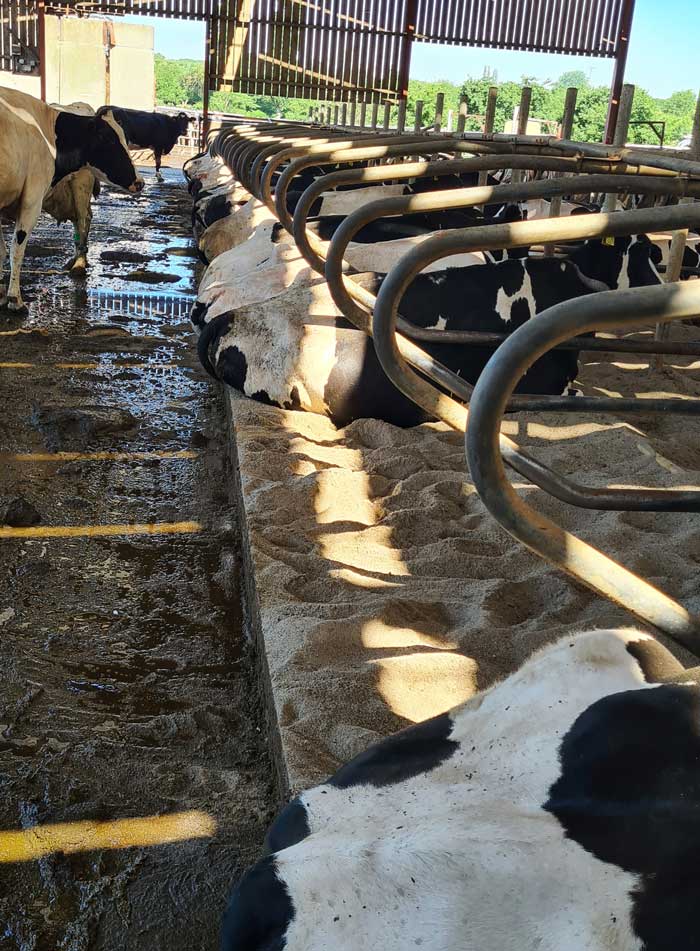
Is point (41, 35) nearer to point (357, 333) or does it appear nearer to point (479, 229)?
point (357, 333)

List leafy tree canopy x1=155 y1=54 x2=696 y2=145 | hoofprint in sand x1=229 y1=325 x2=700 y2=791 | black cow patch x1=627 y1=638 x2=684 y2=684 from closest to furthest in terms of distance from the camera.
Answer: black cow patch x1=627 y1=638 x2=684 y2=684 < hoofprint in sand x1=229 y1=325 x2=700 y2=791 < leafy tree canopy x1=155 y1=54 x2=696 y2=145

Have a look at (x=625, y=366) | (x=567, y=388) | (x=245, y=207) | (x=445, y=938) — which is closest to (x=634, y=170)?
(x=567, y=388)

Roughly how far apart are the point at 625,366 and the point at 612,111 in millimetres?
13824

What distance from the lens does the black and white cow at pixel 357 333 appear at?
4266mm

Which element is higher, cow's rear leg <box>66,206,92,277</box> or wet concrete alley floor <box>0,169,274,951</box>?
cow's rear leg <box>66,206,92,277</box>

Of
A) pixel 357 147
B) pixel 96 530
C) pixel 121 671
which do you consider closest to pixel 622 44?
pixel 357 147

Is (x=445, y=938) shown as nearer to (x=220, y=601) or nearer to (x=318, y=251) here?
(x=220, y=601)

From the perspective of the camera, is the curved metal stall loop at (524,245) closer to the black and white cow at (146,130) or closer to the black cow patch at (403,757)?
the black cow patch at (403,757)

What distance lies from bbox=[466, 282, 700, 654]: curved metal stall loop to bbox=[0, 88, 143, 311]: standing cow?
6194mm

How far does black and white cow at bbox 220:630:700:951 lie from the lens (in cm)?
106

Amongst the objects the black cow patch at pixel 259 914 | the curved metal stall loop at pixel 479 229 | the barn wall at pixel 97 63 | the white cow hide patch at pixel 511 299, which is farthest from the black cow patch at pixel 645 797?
the barn wall at pixel 97 63

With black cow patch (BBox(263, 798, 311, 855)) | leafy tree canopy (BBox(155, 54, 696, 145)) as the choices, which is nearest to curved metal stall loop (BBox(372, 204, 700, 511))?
black cow patch (BBox(263, 798, 311, 855))

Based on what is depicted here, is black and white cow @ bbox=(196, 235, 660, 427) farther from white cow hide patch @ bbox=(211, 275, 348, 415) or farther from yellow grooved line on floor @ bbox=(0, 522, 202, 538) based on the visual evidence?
yellow grooved line on floor @ bbox=(0, 522, 202, 538)

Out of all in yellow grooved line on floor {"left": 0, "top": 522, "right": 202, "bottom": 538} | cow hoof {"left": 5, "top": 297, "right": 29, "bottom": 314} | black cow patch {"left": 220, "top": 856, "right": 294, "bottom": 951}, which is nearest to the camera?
black cow patch {"left": 220, "top": 856, "right": 294, "bottom": 951}
